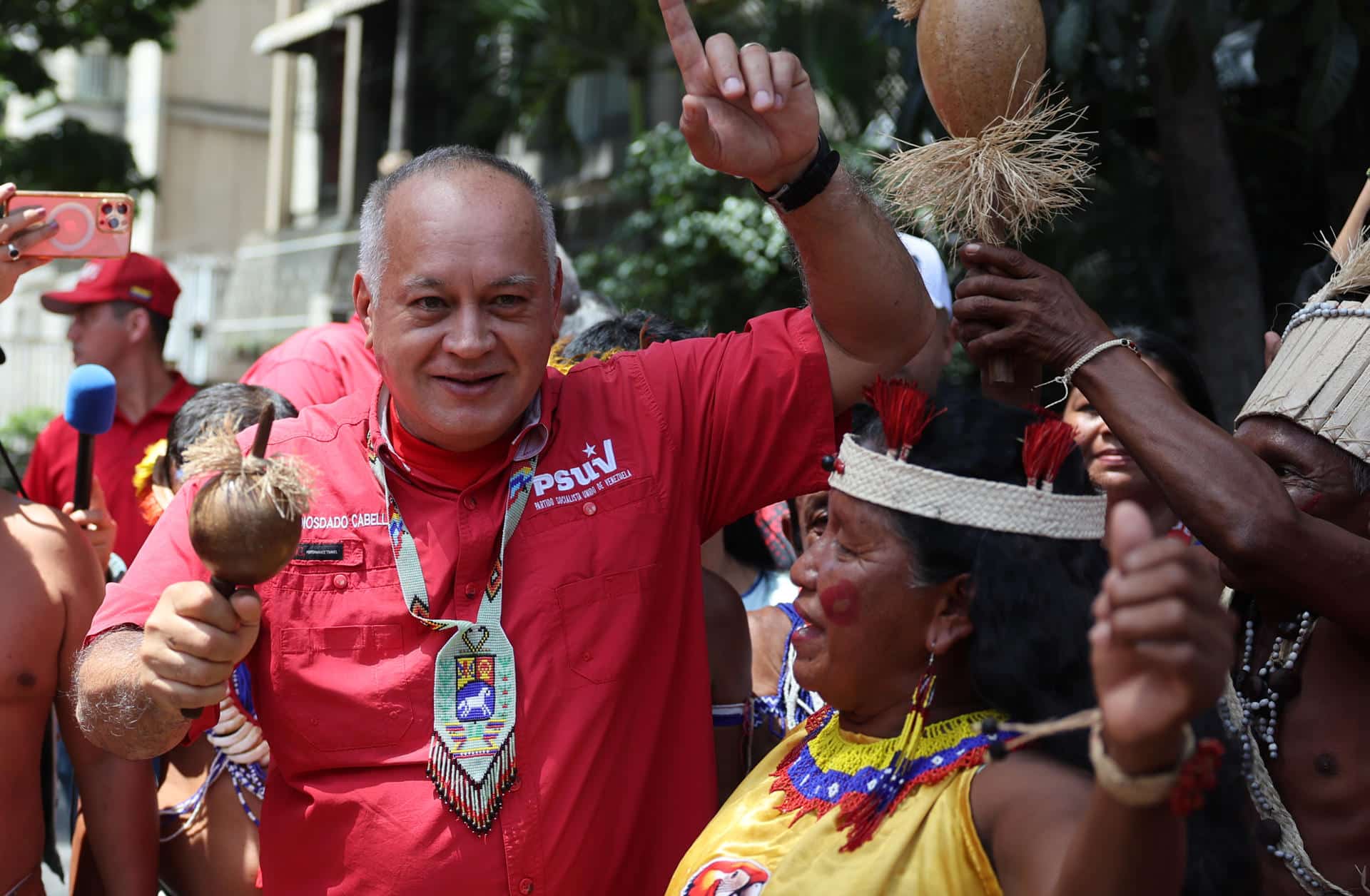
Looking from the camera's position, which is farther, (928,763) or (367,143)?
(367,143)

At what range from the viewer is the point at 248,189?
2369 centimetres

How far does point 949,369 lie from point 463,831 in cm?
565

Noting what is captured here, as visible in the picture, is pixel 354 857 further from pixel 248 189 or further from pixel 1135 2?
pixel 248 189

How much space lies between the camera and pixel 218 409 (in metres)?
3.74

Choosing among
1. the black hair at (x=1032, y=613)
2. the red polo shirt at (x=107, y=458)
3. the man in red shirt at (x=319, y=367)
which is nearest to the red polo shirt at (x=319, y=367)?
the man in red shirt at (x=319, y=367)

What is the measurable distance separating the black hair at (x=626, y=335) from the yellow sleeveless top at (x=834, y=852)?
58.7 inches

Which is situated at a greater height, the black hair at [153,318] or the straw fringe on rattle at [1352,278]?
the straw fringe on rattle at [1352,278]

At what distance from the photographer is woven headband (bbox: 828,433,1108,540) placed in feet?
6.68

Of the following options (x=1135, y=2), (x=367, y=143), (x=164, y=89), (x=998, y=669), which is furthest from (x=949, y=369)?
(x=164, y=89)

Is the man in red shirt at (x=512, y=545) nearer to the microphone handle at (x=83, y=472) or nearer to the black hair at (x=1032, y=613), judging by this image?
the black hair at (x=1032, y=613)

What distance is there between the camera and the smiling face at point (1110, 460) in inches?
138

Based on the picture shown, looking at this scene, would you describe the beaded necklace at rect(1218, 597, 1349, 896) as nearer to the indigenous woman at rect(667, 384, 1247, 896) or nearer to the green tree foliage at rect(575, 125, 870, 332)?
the indigenous woman at rect(667, 384, 1247, 896)

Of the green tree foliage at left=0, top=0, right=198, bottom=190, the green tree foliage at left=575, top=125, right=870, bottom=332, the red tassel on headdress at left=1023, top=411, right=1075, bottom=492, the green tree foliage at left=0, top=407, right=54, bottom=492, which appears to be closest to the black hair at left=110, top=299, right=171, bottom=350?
the green tree foliage at left=575, top=125, right=870, bottom=332

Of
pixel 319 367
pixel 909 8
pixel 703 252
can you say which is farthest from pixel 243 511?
pixel 703 252
